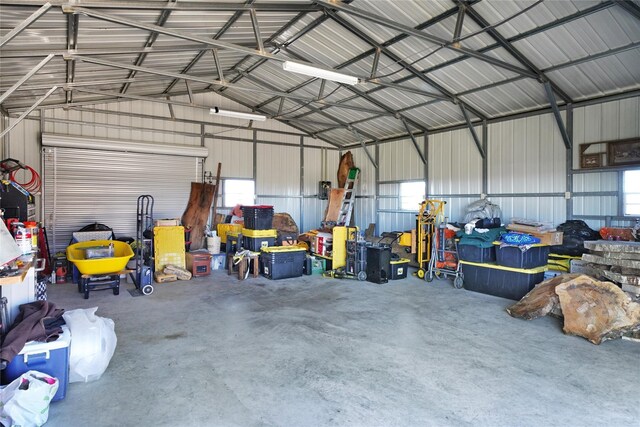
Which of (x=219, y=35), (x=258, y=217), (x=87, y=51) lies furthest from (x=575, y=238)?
(x=87, y=51)

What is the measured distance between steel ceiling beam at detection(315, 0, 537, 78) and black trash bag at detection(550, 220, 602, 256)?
2.96 m

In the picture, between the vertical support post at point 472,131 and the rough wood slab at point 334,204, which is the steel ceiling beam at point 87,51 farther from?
the rough wood slab at point 334,204

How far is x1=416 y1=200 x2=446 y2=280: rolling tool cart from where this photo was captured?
7566 mm

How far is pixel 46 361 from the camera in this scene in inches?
106

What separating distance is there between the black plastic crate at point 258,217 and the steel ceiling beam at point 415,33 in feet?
13.7

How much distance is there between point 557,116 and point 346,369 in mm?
6627

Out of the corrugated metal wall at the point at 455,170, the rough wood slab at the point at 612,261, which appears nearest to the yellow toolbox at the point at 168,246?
the corrugated metal wall at the point at 455,170

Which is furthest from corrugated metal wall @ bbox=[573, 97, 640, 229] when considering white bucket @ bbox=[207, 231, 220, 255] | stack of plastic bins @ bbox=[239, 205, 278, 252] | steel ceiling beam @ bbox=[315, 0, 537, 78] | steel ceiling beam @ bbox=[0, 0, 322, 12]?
white bucket @ bbox=[207, 231, 220, 255]

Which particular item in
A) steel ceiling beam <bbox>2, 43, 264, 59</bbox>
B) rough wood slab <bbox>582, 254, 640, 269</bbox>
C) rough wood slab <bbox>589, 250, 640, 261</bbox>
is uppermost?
steel ceiling beam <bbox>2, 43, 264, 59</bbox>

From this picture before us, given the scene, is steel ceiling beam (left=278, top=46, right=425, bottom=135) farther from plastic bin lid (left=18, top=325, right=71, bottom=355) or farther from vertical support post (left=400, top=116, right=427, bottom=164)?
plastic bin lid (left=18, top=325, right=71, bottom=355)

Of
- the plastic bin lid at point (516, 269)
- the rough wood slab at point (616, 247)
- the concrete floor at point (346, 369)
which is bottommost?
the concrete floor at point (346, 369)

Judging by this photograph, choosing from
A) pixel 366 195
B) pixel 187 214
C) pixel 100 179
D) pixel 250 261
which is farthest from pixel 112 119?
pixel 366 195

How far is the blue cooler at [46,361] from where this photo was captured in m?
2.61

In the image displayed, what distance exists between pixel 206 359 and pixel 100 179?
7646mm
